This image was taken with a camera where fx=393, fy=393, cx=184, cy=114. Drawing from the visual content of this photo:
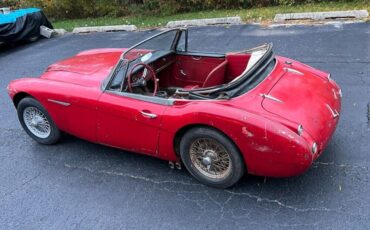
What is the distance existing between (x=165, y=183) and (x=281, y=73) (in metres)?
1.65

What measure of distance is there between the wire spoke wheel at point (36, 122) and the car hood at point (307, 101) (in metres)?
2.67

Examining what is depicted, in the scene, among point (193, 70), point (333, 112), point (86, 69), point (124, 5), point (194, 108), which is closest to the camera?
point (194, 108)

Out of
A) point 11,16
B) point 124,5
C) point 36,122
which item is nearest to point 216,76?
point 36,122

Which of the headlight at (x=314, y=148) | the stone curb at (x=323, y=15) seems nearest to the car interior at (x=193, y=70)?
the headlight at (x=314, y=148)

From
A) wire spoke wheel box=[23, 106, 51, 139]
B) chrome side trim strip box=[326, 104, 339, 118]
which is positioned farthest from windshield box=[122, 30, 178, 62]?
chrome side trim strip box=[326, 104, 339, 118]

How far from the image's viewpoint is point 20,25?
10.1 metres

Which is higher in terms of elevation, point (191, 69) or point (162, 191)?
point (191, 69)

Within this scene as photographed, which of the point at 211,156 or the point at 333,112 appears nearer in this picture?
the point at 211,156

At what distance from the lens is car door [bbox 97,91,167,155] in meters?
3.79

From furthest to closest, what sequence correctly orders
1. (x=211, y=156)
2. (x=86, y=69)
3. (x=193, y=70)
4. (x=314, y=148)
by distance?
(x=193, y=70) → (x=86, y=69) → (x=211, y=156) → (x=314, y=148)

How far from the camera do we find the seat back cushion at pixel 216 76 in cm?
435

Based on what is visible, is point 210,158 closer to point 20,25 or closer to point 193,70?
point 193,70

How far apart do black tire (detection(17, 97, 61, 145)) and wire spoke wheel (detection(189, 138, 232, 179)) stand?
Answer: 1.87 m

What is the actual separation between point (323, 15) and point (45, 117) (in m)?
6.67
